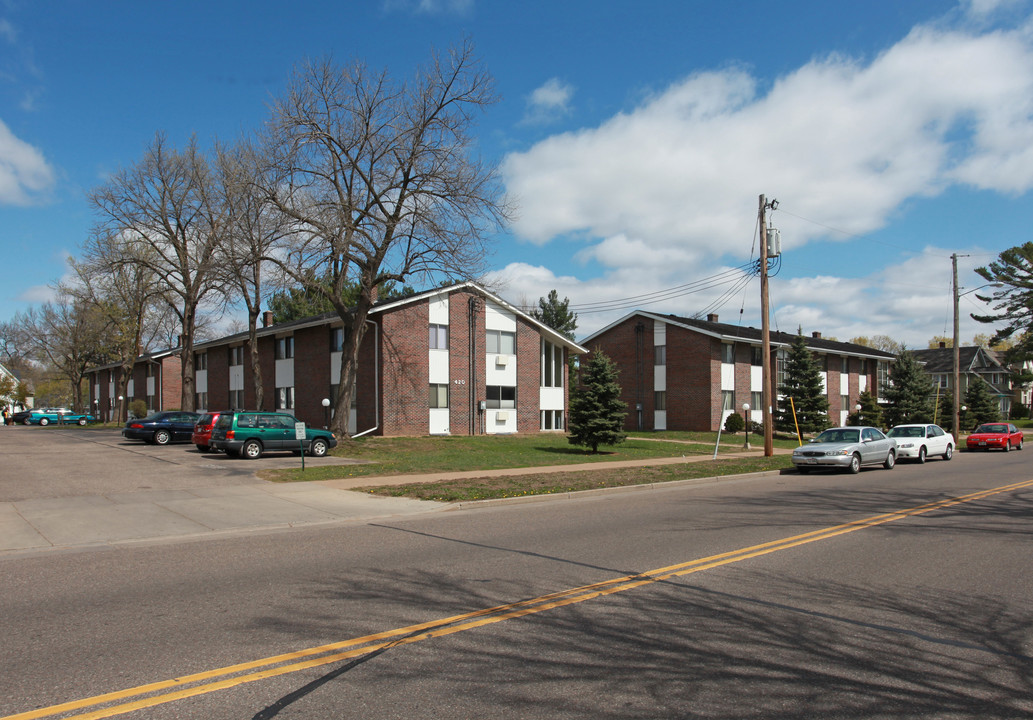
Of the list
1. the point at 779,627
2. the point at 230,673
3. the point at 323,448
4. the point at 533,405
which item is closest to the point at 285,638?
the point at 230,673

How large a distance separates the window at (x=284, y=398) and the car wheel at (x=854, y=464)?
30.0 m

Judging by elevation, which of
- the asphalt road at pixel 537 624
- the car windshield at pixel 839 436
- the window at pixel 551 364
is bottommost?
the asphalt road at pixel 537 624

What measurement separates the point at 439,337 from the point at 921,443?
2091 cm

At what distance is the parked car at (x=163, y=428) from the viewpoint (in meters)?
32.0

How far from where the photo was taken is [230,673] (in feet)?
15.8

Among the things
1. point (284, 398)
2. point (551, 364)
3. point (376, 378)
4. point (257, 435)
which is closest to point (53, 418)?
point (284, 398)

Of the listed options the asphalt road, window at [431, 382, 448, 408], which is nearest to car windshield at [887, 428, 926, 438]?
the asphalt road

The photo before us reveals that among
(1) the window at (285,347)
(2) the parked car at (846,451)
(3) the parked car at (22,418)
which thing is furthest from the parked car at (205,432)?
(3) the parked car at (22,418)

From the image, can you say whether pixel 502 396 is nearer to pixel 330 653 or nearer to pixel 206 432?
pixel 206 432

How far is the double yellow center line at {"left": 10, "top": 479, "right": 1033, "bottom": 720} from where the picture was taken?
4324 millimetres

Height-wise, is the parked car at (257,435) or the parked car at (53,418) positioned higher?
the parked car at (257,435)

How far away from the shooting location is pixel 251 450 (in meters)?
23.9

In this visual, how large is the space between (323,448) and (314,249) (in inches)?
299

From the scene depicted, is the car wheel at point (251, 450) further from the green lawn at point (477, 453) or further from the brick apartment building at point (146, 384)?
the brick apartment building at point (146, 384)
